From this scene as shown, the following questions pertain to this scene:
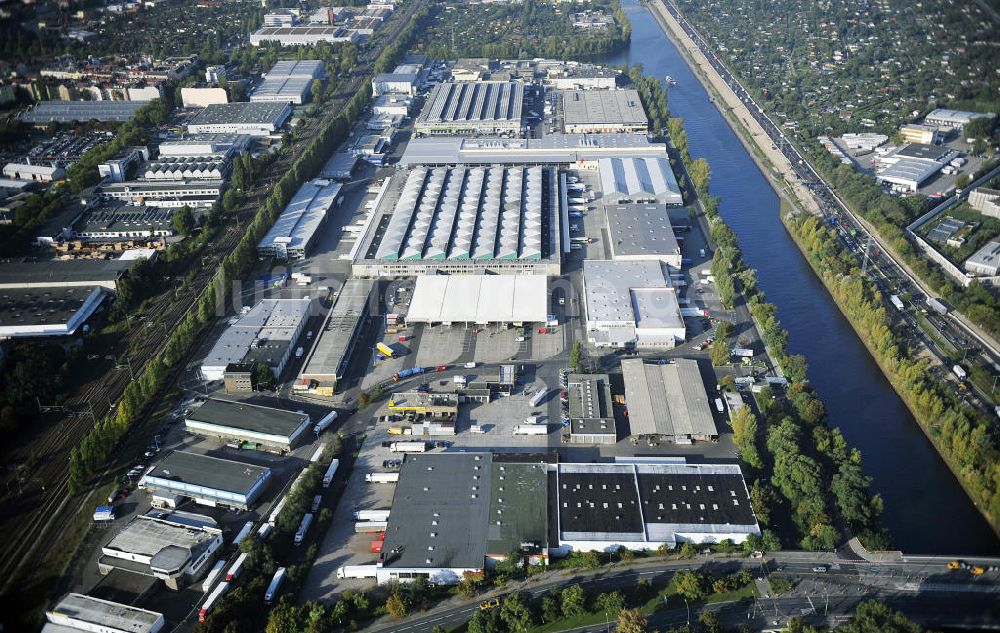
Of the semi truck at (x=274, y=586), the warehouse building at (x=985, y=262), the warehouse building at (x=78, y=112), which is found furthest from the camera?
the warehouse building at (x=78, y=112)

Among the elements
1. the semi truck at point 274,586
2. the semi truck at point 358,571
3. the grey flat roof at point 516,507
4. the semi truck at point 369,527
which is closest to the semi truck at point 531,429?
the grey flat roof at point 516,507

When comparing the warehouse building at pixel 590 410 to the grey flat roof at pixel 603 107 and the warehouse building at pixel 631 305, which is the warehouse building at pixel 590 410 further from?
the grey flat roof at pixel 603 107

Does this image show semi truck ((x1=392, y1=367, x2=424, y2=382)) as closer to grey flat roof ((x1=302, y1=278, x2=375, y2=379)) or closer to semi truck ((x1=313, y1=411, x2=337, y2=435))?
grey flat roof ((x1=302, y1=278, x2=375, y2=379))

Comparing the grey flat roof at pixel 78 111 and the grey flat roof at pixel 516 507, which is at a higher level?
the grey flat roof at pixel 78 111

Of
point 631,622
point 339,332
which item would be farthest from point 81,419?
point 631,622

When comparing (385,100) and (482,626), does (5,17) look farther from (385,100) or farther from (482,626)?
(482,626)

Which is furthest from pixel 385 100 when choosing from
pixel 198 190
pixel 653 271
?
pixel 653 271

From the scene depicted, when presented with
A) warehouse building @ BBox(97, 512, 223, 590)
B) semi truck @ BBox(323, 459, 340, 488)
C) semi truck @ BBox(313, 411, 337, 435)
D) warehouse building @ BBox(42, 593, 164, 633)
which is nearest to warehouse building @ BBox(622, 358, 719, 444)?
semi truck @ BBox(323, 459, 340, 488)
